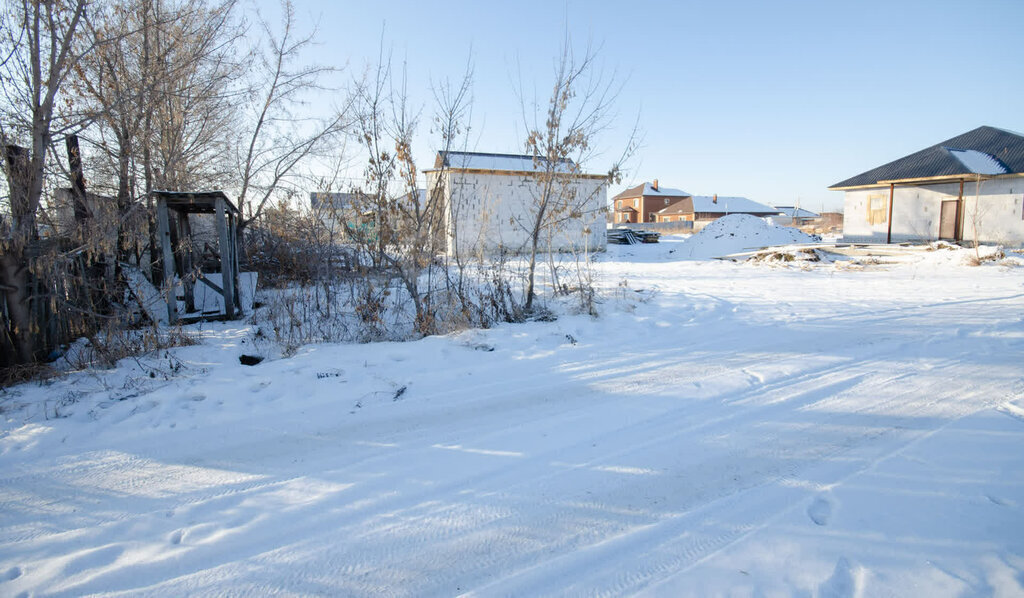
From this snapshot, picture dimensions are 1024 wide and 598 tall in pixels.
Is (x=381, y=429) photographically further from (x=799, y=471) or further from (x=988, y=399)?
(x=988, y=399)

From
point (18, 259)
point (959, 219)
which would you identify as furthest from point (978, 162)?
point (18, 259)

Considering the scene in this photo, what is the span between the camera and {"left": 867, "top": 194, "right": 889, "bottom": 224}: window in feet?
76.1

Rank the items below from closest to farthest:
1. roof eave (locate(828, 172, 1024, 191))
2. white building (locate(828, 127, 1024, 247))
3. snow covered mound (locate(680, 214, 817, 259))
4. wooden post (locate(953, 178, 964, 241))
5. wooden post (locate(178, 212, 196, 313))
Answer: wooden post (locate(178, 212, 196, 313)) < roof eave (locate(828, 172, 1024, 191)) < white building (locate(828, 127, 1024, 247)) < wooden post (locate(953, 178, 964, 241)) < snow covered mound (locate(680, 214, 817, 259))

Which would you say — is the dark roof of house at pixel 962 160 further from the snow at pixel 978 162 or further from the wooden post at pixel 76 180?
the wooden post at pixel 76 180

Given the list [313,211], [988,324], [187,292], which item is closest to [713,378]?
[988,324]

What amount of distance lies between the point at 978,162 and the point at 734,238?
9645 mm

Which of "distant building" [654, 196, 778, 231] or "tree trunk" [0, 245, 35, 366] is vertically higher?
"distant building" [654, 196, 778, 231]

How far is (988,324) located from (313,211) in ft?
40.5

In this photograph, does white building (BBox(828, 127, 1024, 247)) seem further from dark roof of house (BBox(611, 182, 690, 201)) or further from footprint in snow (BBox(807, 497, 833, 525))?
dark roof of house (BBox(611, 182, 690, 201))

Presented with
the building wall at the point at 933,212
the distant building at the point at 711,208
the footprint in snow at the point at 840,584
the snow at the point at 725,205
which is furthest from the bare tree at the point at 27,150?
the snow at the point at 725,205

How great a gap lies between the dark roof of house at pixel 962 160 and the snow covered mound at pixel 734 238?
4.33m

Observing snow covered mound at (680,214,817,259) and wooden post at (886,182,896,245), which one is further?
wooden post at (886,182,896,245)

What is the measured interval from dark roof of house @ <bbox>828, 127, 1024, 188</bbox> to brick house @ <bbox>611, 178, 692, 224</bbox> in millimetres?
52340

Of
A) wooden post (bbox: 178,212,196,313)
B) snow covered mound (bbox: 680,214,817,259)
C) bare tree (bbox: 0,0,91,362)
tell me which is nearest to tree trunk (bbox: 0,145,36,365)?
bare tree (bbox: 0,0,91,362)
